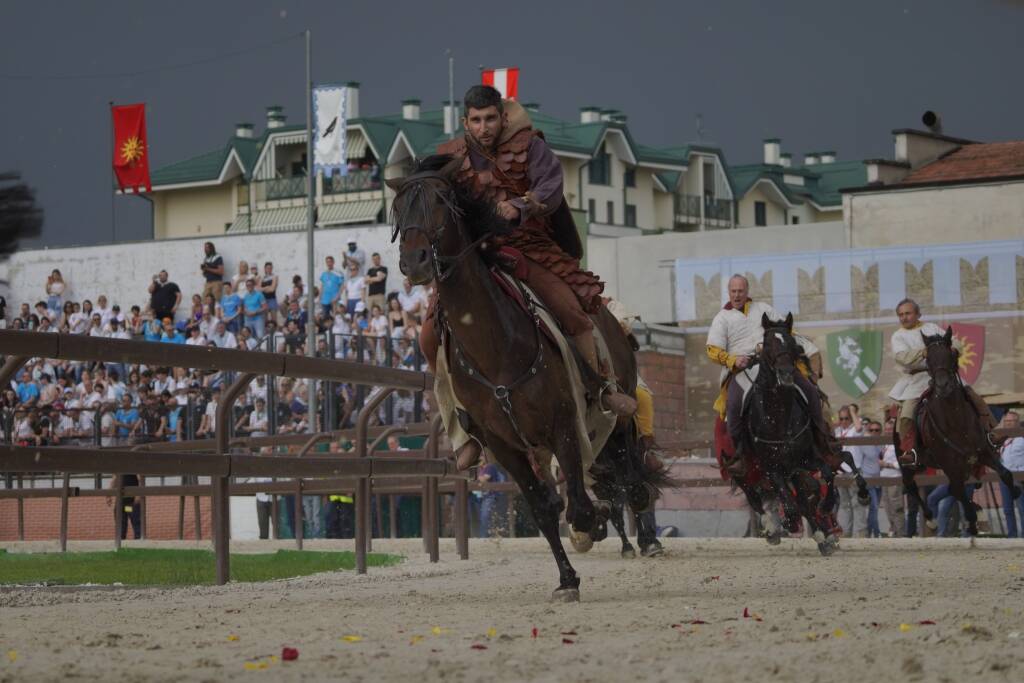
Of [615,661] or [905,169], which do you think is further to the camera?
[905,169]

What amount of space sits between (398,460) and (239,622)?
4.14 m

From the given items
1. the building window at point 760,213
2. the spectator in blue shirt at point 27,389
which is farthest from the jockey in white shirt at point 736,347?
the building window at point 760,213

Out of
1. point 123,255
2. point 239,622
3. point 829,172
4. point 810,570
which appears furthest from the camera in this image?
point 829,172

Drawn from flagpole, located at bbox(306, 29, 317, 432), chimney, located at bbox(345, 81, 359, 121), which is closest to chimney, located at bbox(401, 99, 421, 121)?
chimney, located at bbox(345, 81, 359, 121)

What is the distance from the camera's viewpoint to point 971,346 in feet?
115

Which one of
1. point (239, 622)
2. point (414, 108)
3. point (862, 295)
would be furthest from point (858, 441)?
point (414, 108)

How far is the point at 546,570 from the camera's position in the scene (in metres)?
12.8

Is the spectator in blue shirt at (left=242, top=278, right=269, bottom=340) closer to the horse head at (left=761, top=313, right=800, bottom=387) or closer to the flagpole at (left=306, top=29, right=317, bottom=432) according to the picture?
the flagpole at (left=306, top=29, right=317, bottom=432)

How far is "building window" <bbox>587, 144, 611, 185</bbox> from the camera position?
78.5 metres

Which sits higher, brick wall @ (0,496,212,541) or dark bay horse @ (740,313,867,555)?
dark bay horse @ (740,313,867,555)

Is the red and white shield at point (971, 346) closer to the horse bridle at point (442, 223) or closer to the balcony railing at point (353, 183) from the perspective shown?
the horse bridle at point (442, 223)

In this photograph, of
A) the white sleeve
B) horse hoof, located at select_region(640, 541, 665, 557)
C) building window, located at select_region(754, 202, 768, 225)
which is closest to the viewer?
horse hoof, located at select_region(640, 541, 665, 557)

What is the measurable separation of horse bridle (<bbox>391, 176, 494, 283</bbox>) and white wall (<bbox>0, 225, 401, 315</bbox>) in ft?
99.8

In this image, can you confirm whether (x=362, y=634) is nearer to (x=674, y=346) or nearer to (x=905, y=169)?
(x=674, y=346)
